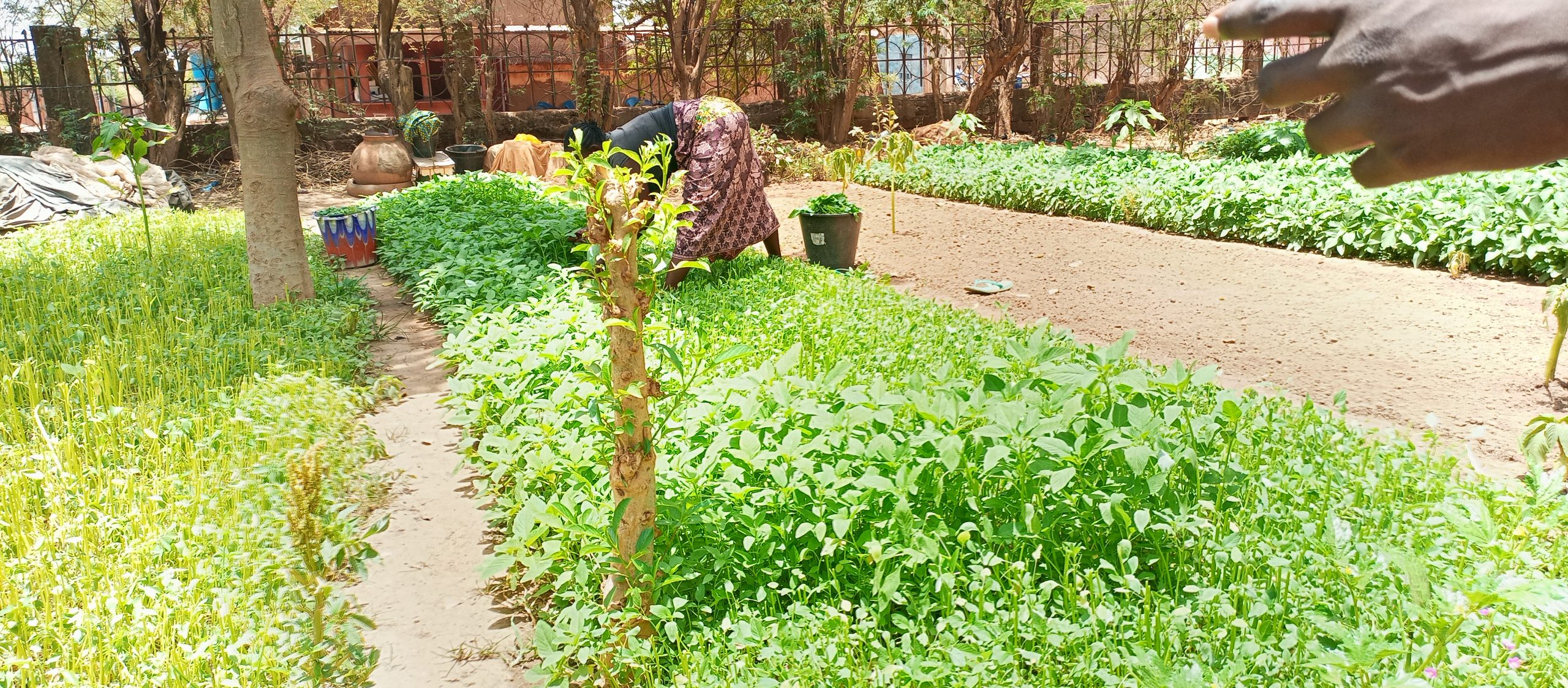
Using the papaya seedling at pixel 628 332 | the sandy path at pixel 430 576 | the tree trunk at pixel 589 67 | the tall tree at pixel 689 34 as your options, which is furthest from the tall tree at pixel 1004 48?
the papaya seedling at pixel 628 332

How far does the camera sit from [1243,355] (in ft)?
17.5

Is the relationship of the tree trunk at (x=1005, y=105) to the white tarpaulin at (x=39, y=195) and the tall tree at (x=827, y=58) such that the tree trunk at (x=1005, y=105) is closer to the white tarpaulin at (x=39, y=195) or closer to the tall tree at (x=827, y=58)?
the tall tree at (x=827, y=58)

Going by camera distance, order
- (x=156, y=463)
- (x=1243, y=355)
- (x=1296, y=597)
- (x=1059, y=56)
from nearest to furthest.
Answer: (x=1296, y=597) → (x=156, y=463) → (x=1243, y=355) → (x=1059, y=56)

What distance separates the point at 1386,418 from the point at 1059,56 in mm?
14148

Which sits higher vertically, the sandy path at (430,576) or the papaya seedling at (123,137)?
the papaya seedling at (123,137)

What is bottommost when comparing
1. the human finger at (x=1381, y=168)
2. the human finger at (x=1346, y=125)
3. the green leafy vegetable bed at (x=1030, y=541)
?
the green leafy vegetable bed at (x=1030, y=541)

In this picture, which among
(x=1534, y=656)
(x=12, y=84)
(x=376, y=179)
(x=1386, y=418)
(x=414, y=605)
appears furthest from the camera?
(x=12, y=84)

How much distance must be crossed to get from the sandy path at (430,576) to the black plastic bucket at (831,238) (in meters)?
3.29

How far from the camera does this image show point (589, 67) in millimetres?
15469

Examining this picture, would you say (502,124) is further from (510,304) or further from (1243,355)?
(1243,355)

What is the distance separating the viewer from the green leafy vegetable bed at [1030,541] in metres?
2.16

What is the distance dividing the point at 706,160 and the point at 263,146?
8.47 ft

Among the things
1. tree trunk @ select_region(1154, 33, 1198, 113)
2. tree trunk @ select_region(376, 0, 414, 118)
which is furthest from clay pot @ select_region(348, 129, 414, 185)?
tree trunk @ select_region(1154, 33, 1198, 113)

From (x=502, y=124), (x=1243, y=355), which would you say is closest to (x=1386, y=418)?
(x=1243, y=355)
